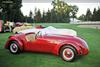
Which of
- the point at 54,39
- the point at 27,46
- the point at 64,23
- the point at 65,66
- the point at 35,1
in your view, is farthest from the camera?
the point at 35,1

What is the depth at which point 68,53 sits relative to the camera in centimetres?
443

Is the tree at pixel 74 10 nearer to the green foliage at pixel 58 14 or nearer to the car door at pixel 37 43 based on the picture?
the green foliage at pixel 58 14

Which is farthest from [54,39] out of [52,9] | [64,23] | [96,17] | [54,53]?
[96,17]

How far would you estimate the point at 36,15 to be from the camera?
5.75 metres

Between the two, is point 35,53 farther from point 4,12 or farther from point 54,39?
point 4,12

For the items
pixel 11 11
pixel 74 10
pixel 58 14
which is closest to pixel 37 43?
pixel 58 14

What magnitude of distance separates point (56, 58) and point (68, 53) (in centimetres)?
47

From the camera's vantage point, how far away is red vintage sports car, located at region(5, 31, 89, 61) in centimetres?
439

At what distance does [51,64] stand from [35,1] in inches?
107

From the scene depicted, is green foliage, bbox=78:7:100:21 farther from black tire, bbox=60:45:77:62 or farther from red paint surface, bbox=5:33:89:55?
black tire, bbox=60:45:77:62

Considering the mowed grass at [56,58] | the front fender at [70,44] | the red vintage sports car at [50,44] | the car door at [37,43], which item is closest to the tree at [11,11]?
the red vintage sports car at [50,44]

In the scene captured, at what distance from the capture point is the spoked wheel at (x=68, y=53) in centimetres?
437

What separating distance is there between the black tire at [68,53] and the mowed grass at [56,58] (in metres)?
0.11

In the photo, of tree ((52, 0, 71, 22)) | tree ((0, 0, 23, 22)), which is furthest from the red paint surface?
tree ((52, 0, 71, 22))
